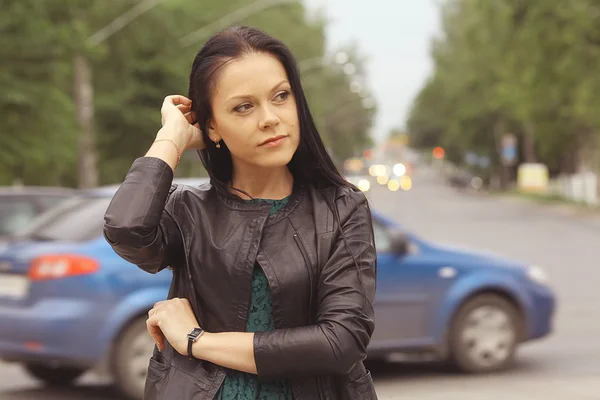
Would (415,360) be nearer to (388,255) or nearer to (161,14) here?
(388,255)

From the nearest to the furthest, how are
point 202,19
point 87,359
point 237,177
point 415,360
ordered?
point 237,177
point 87,359
point 415,360
point 202,19

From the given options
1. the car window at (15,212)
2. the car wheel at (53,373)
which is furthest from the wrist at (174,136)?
the car window at (15,212)

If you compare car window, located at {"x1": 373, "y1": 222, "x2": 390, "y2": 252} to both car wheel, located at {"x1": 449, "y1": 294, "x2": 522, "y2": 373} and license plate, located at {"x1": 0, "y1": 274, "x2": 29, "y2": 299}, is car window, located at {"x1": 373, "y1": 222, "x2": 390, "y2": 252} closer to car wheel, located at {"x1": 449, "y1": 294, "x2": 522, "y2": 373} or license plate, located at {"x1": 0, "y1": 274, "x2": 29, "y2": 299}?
car wheel, located at {"x1": 449, "y1": 294, "x2": 522, "y2": 373}

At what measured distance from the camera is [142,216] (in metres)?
2.31

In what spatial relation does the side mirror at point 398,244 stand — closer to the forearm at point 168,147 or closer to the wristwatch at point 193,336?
the forearm at point 168,147

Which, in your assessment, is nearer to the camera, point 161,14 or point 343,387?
point 343,387

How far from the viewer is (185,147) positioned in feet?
8.18

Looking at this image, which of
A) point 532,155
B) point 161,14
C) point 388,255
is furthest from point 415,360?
point 532,155

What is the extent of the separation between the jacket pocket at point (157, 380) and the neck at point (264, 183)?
0.41m

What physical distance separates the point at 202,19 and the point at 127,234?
38.1 metres

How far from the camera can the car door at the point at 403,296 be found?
8227 millimetres

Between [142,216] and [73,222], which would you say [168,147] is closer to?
[142,216]

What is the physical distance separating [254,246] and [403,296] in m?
6.06

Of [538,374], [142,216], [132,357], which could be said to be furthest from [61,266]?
[142,216]
